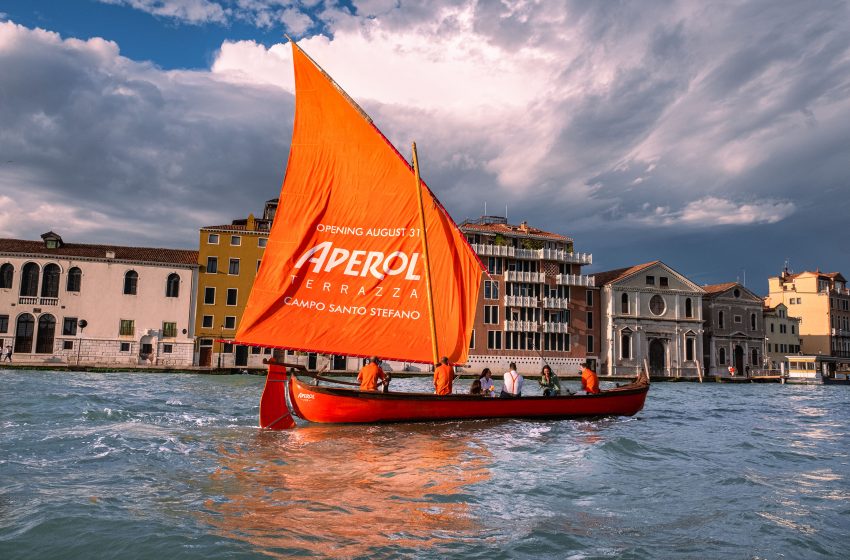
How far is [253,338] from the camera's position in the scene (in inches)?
581

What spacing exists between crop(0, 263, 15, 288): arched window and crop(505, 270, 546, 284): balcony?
39.0 m

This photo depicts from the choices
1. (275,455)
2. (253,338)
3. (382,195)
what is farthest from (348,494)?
(382,195)

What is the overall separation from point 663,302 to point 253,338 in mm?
54847

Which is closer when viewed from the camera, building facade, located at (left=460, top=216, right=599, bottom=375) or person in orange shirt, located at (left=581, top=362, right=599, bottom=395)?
person in orange shirt, located at (left=581, top=362, right=599, bottom=395)

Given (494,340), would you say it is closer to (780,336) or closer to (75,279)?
(75,279)

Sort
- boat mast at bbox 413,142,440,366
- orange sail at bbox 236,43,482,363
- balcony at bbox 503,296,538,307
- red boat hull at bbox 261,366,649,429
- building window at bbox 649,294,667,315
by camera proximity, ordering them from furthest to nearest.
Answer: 1. building window at bbox 649,294,667,315
2. balcony at bbox 503,296,538,307
3. boat mast at bbox 413,142,440,366
4. orange sail at bbox 236,43,482,363
5. red boat hull at bbox 261,366,649,429

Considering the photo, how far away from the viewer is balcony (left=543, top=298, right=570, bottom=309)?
57.1m

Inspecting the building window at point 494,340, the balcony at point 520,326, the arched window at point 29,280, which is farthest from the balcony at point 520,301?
the arched window at point 29,280

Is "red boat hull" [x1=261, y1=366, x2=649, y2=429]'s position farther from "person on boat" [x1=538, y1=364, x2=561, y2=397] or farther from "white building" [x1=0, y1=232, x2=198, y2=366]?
"white building" [x1=0, y1=232, x2=198, y2=366]

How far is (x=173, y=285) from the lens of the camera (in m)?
A: 50.1

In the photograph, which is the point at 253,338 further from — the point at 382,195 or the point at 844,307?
the point at 844,307

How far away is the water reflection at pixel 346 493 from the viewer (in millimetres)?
6316

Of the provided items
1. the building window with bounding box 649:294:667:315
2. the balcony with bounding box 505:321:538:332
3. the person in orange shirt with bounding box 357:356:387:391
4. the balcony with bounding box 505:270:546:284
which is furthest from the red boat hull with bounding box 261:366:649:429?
the building window with bounding box 649:294:667:315

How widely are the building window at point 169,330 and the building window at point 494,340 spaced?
25834 millimetres
